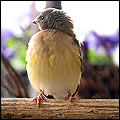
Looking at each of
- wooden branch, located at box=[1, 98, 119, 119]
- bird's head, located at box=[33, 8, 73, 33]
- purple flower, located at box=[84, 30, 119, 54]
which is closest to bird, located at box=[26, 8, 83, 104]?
bird's head, located at box=[33, 8, 73, 33]

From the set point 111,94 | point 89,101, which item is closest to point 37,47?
point 89,101

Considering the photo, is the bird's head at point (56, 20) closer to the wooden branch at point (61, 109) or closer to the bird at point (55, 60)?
the bird at point (55, 60)

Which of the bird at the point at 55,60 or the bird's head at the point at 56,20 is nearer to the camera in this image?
the bird at the point at 55,60

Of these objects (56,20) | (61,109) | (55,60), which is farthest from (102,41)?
(61,109)

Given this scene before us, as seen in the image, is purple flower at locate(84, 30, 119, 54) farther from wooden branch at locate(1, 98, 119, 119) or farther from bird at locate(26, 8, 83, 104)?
wooden branch at locate(1, 98, 119, 119)

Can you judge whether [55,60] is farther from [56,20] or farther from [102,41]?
[102,41]

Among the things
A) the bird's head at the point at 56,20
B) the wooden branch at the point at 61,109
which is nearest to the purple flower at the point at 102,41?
the bird's head at the point at 56,20
